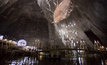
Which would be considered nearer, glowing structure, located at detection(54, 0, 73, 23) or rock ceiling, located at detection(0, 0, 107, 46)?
glowing structure, located at detection(54, 0, 73, 23)

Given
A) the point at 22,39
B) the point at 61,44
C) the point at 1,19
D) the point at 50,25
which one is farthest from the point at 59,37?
the point at 1,19

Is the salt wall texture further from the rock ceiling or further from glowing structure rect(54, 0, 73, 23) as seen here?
glowing structure rect(54, 0, 73, 23)

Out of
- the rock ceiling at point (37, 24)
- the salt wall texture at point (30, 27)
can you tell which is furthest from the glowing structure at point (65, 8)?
the salt wall texture at point (30, 27)

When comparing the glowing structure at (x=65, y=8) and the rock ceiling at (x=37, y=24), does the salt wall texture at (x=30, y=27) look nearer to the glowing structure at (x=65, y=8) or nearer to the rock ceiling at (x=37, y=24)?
the rock ceiling at (x=37, y=24)

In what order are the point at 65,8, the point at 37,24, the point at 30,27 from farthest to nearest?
the point at 30,27, the point at 37,24, the point at 65,8

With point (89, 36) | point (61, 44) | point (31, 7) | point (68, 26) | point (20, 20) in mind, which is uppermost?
point (31, 7)

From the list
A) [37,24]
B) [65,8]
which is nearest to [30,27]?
[37,24]

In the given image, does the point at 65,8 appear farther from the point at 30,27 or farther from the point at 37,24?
the point at 30,27

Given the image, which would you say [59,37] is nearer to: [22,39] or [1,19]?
[22,39]

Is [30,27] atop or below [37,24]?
below

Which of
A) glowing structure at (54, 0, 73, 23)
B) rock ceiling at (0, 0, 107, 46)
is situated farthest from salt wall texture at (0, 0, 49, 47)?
glowing structure at (54, 0, 73, 23)

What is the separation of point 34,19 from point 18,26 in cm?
614

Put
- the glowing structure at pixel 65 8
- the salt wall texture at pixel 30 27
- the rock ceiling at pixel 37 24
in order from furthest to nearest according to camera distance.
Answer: the salt wall texture at pixel 30 27
the rock ceiling at pixel 37 24
the glowing structure at pixel 65 8

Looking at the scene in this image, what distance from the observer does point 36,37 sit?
32.9 meters
